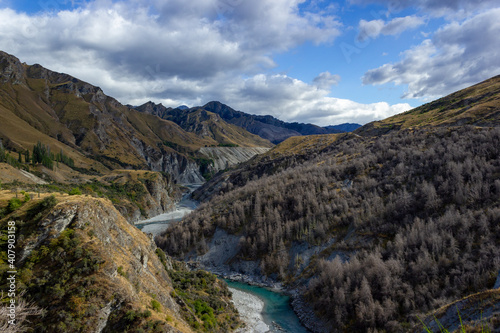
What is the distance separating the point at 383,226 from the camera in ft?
204

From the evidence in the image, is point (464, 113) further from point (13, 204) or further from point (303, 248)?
point (13, 204)

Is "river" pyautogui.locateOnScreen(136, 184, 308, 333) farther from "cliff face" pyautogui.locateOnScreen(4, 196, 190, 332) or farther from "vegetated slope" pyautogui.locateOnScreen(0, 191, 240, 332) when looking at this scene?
"cliff face" pyautogui.locateOnScreen(4, 196, 190, 332)

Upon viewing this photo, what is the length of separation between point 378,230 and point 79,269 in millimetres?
57825

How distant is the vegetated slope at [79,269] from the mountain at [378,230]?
960 inches

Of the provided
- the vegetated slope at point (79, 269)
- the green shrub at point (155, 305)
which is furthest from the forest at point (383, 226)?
the green shrub at point (155, 305)

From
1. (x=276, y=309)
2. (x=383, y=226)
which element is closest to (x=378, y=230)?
(x=383, y=226)

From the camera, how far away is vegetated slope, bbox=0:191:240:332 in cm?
2369

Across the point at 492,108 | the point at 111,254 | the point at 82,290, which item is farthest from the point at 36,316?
the point at 492,108

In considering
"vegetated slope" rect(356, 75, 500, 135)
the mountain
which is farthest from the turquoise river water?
"vegetated slope" rect(356, 75, 500, 135)

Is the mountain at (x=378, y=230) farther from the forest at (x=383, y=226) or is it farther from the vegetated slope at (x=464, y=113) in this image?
the vegetated slope at (x=464, y=113)

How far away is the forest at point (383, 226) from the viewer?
149 feet

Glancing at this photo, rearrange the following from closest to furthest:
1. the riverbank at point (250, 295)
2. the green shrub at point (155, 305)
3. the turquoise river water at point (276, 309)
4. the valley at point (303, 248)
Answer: the valley at point (303, 248)
the green shrub at point (155, 305)
the riverbank at point (250, 295)
the turquoise river water at point (276, 309)

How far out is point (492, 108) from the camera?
95.3 m

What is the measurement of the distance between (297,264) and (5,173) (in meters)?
92.8
